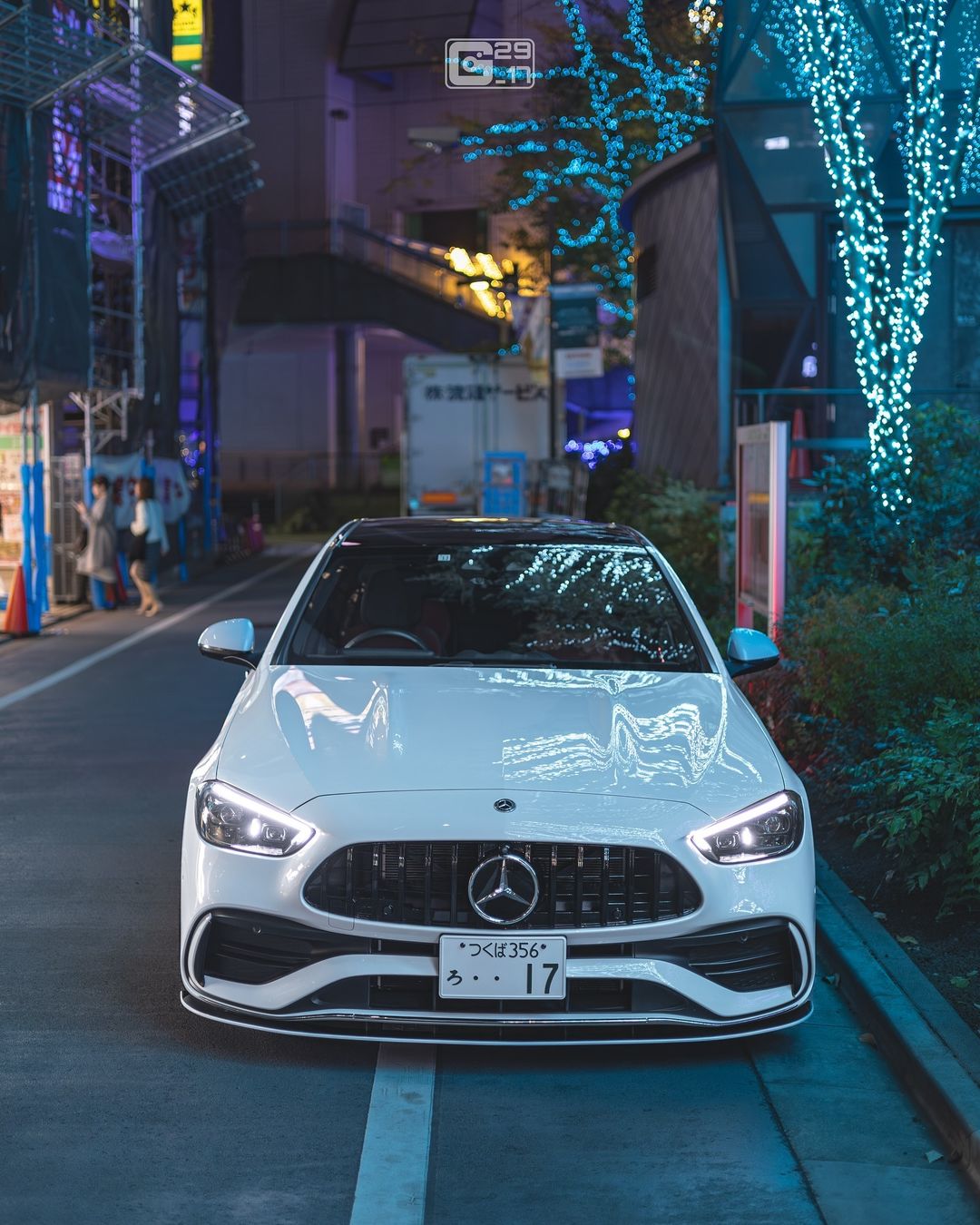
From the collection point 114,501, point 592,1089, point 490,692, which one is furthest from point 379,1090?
point 114,501

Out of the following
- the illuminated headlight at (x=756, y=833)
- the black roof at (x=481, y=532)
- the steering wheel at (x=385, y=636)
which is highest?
the black roof at (x=481, y=532)

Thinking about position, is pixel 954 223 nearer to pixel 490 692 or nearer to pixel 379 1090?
pixel 490 692

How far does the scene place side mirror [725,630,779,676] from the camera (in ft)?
20.4

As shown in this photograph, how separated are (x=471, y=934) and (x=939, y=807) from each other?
90.1 inches

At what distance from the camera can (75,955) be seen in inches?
239

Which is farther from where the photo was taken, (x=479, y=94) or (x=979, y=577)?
(x=479, y=94)

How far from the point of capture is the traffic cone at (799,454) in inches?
755

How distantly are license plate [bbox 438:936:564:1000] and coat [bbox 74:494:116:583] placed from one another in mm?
17307

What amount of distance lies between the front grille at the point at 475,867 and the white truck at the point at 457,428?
22792 millimetres

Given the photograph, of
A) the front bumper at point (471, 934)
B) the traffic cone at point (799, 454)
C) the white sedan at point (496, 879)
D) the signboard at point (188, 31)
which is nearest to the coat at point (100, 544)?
the traffic cone at point (799, 454)

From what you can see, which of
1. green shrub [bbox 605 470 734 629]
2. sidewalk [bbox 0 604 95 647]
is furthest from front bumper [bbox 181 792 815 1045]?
sidewalk [bbox 0 604 95 647]

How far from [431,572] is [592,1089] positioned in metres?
2.82

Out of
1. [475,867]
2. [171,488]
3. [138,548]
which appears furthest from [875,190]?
[171,488]

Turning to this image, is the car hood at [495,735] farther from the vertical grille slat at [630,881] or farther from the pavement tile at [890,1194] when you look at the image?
the pavement tile at [890,1194]
